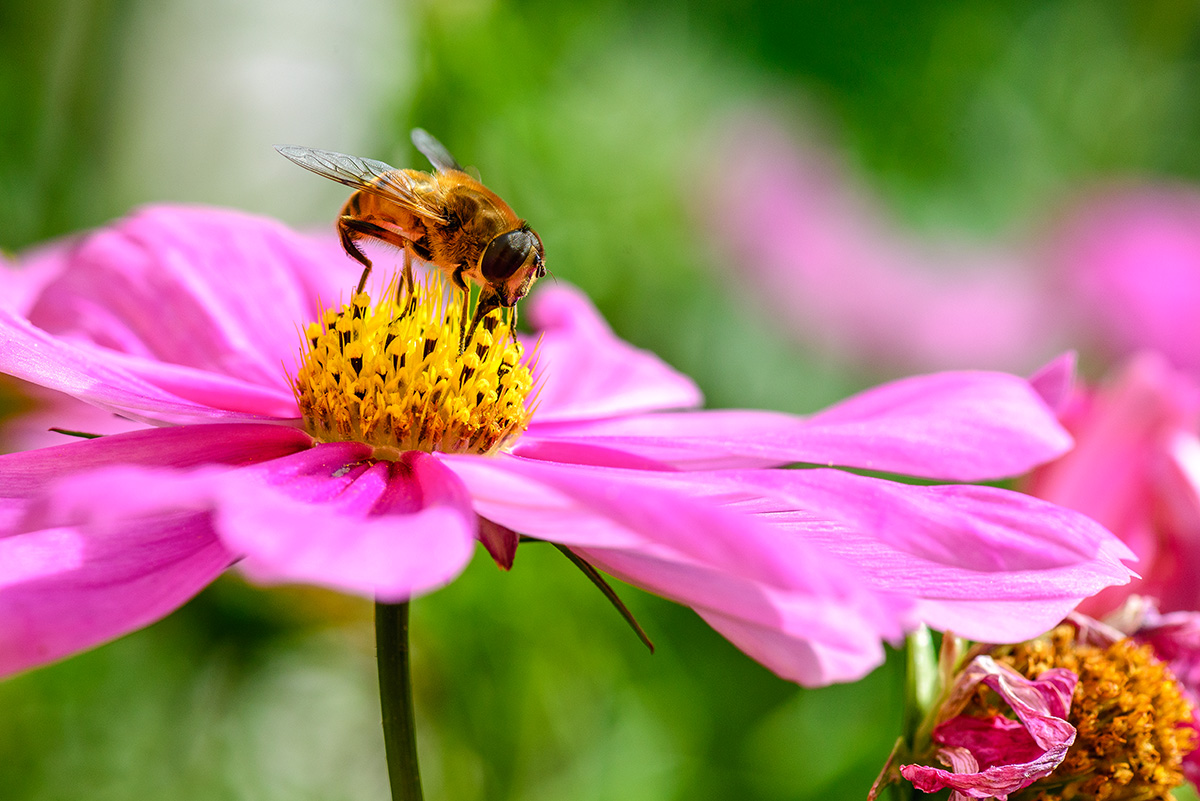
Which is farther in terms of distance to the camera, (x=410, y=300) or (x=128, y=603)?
(x=410, y=300)

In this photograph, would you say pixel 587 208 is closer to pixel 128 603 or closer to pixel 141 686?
pixel 141 686

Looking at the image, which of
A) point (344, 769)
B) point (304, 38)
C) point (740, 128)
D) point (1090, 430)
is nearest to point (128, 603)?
point (1090, 430)

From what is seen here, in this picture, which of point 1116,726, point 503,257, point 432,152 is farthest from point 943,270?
point 1116,726

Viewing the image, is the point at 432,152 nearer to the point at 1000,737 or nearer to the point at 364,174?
the point at 364,174

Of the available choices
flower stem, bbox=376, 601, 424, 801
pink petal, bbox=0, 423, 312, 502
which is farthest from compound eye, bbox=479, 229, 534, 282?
flower stem, bbox=376, 601, 424, 801

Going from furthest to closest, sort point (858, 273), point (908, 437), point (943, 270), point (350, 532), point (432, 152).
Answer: point (943, 270) < point (858, 273) < point (432, 152) < point (908, 437) < point (350, 532)

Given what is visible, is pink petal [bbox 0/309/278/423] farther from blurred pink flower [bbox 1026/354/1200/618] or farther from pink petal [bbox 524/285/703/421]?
blurred pink flower [bbox 1026/354/1200/618]
